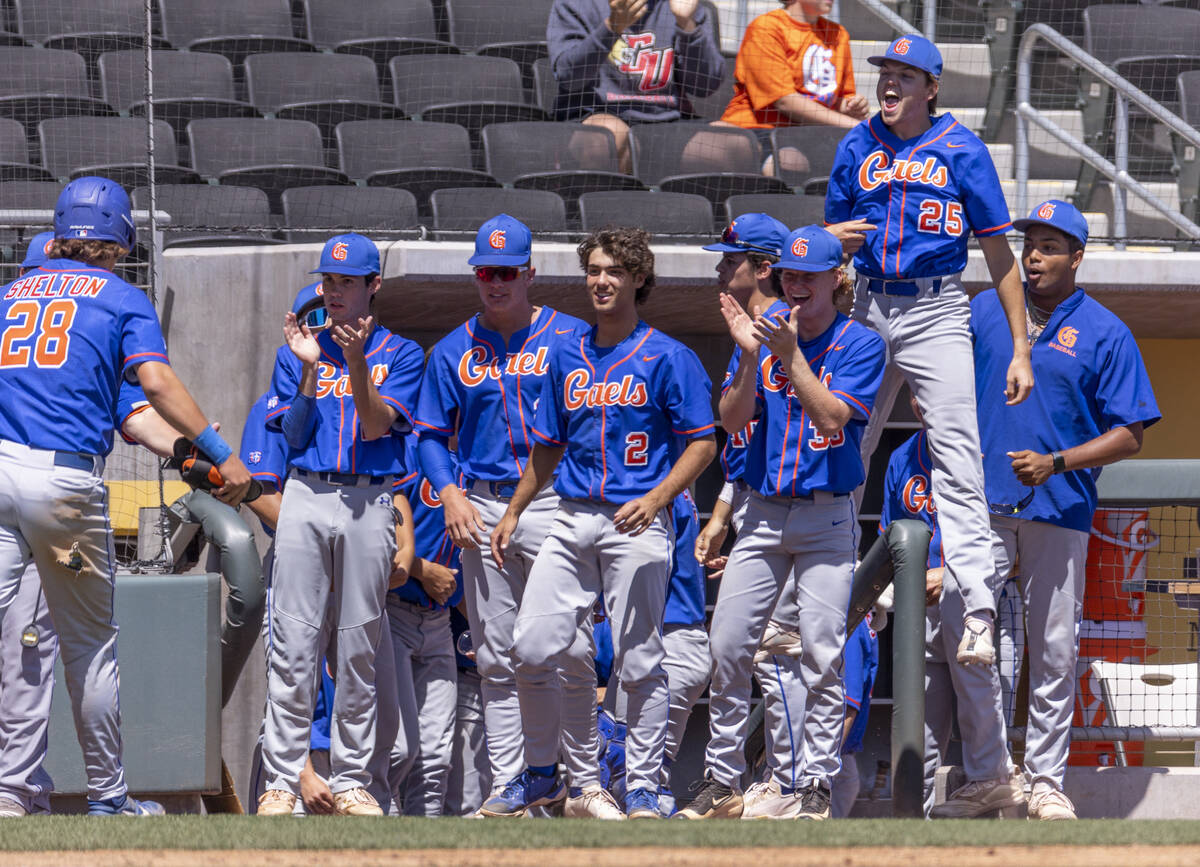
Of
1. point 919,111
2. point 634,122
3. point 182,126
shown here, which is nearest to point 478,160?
point 634,122

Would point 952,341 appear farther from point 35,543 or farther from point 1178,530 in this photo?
point 35,543

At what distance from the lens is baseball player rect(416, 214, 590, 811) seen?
511 centimetres

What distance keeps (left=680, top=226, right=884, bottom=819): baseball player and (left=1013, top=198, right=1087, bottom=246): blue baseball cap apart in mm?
838

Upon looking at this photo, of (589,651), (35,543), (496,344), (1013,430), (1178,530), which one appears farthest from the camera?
(1178,530)

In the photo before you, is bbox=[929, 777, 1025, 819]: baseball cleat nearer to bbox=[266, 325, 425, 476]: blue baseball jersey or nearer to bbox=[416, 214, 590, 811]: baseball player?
bbox=[416, 214, 590, 811]: baseball player

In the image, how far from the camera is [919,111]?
497 centimetres

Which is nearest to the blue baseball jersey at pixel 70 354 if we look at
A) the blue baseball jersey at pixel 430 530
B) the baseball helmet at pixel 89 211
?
the baseball helmet at pixel 89 211

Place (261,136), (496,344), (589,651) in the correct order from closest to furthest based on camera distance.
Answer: (589,651)
(496,344)
(261,136)

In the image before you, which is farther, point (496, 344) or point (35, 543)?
point (496, 344)

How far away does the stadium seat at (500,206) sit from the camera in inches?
283

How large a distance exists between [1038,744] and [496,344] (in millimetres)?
2266

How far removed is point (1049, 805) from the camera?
15.7ft

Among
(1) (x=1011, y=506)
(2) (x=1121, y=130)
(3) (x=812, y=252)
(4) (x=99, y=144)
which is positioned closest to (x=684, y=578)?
(1) (x=1011, y=506)

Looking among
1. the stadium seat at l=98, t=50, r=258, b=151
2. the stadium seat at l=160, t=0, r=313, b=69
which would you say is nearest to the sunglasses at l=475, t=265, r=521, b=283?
the stadium seat at l=98, t=50, r=258, b=151
